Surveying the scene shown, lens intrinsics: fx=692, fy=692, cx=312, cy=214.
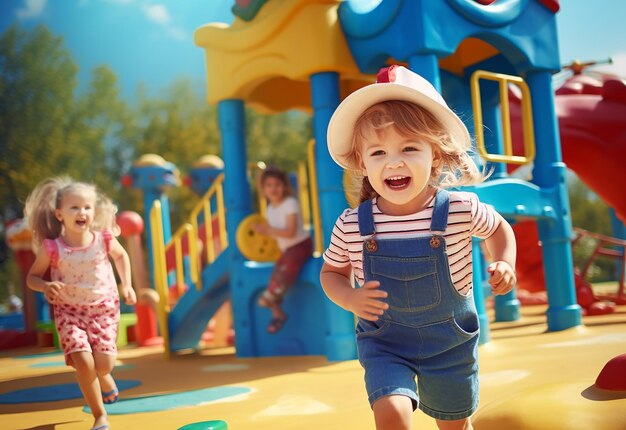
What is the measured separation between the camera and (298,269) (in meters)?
6.26

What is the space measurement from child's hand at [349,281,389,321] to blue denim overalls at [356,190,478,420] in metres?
0.12

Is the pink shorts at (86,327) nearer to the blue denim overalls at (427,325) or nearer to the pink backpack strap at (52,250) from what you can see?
the pink backpack strap at (52,250)

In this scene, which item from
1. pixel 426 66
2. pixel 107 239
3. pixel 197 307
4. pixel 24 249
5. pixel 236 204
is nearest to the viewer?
pixel 107 239

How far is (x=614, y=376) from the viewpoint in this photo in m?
2.50

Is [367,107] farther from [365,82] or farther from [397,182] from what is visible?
[365,82]

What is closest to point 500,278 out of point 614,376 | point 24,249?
point 614,376

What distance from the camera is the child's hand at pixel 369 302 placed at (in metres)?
2.05

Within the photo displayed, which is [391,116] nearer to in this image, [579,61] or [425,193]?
[425,193]

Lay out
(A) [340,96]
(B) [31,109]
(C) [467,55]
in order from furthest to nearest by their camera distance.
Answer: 1. (B) [31,109]
2. (C) [467,55]
3. (A) [340,96]

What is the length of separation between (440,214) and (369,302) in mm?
389

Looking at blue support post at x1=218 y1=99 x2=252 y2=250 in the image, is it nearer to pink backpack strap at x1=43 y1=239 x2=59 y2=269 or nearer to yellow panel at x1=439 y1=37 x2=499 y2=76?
yellow panel at x1=439 y1=37 x2=499 y2=76

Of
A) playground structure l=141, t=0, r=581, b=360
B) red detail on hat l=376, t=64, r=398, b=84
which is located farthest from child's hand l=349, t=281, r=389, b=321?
playground structure l=141, t=0, r=581, b=360

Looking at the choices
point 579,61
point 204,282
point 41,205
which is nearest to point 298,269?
point 204,282

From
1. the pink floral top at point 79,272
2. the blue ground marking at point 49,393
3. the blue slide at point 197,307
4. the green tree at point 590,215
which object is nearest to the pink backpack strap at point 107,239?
the pink floral top at point 79,272
